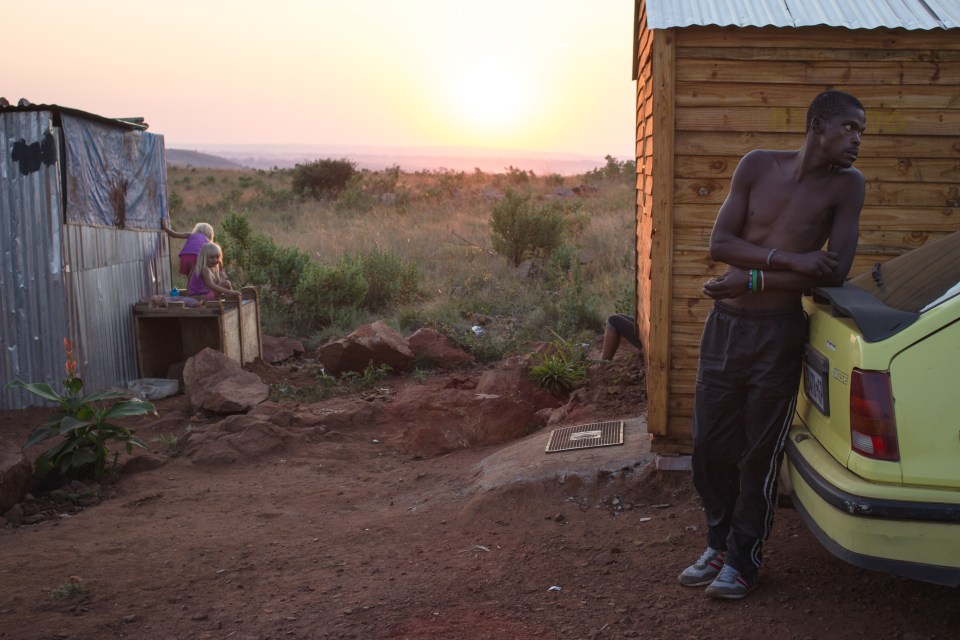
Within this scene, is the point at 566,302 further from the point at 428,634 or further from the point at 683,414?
the point at 428,634

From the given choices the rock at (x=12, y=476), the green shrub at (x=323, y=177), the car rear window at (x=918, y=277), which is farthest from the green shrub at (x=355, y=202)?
the car rear window at (x=918, y=277)

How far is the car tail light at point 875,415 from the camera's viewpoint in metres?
2.99

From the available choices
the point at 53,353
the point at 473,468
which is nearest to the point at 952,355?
the point at 473,468

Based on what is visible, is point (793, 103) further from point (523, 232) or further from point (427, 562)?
point (523, 232)

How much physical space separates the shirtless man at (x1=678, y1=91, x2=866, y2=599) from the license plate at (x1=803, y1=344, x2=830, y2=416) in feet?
0.17

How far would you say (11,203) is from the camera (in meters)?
8.32

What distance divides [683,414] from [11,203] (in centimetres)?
660

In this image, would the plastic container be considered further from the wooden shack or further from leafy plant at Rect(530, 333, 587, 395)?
the wooden shack

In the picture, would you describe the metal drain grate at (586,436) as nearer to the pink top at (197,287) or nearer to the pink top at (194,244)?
the pink top at (197,287)

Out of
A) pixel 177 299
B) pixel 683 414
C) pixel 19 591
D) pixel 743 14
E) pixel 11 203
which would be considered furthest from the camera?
pixel 177 299

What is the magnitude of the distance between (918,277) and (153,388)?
7844 millimetres

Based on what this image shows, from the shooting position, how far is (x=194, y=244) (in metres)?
10.4

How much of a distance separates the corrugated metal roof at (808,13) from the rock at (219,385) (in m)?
5.35

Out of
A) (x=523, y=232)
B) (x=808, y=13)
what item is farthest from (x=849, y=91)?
(x=523, y=232)
